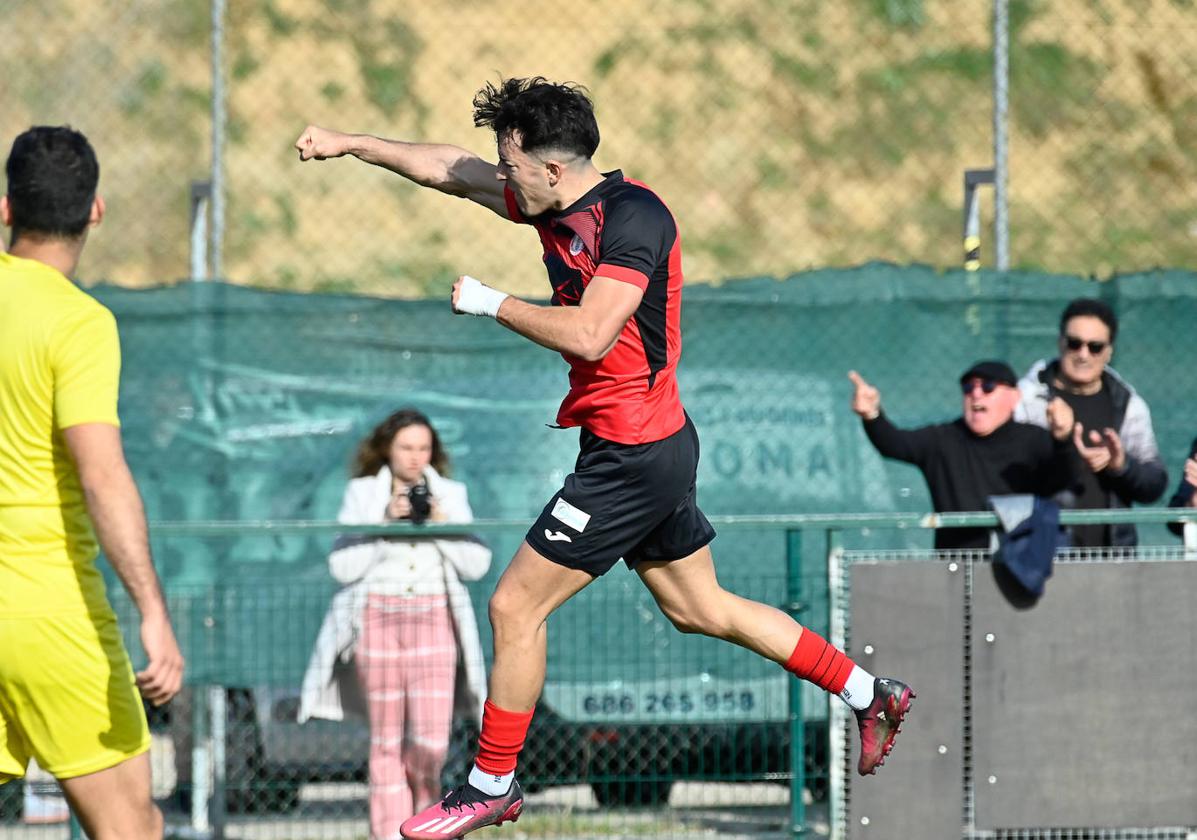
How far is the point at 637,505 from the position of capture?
16.2 ft

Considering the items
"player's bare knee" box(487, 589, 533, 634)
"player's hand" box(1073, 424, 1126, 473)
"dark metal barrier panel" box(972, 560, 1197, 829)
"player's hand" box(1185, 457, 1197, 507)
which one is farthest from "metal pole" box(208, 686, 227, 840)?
"player's hand" box(1185, 457, 1197, 507)

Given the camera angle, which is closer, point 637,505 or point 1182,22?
point 637,505

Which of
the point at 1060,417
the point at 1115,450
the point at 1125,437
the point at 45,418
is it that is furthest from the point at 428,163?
the point at 1125,437

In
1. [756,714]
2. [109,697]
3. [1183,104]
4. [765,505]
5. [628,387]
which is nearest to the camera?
[109,697]

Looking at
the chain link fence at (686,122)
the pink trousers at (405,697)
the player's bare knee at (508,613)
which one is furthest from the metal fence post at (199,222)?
the chain link fence at (686,122)

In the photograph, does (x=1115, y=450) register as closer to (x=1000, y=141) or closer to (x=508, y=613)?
(x=1000, y=141)

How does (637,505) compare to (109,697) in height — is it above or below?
above

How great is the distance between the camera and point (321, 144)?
202 inches

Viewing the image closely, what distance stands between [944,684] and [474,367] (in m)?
2.93

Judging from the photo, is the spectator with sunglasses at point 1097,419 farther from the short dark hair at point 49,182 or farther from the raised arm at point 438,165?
the short dark hair at point 49,182

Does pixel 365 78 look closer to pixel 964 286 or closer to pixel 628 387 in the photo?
pixel 964 286

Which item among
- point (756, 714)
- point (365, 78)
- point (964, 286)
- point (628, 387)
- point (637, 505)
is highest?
point (365, 78)

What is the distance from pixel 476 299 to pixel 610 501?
73 cm

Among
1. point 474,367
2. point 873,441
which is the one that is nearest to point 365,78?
point 474,367
